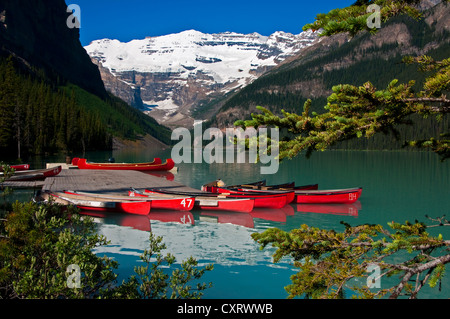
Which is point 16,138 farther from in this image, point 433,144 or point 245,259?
point 433,144

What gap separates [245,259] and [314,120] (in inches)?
566

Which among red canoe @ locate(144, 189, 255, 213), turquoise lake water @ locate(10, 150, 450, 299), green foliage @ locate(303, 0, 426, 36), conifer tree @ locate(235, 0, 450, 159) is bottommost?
turquoise lake water @ locate(10, 150, 450, 299)

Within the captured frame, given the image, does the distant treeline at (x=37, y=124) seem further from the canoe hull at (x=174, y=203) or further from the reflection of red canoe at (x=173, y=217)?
the reflection of red canoe at (x=173, y=217)

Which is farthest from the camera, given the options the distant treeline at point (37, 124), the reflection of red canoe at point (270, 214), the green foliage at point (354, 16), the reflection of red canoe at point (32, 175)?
the distant treeline at point (37, 124)

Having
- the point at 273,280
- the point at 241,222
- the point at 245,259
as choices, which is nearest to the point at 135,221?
the point at 241,222

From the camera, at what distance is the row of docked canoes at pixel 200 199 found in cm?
2820

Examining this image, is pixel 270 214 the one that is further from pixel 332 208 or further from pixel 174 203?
pixel 174 203

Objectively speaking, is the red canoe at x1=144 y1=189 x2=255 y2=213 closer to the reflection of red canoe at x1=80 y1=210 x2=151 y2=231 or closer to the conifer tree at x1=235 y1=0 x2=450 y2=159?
the reflection of red canoe at x1=80 y1=210 x2=151 y2=231

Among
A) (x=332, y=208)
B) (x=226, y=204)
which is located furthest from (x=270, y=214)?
(x=332, y=208)

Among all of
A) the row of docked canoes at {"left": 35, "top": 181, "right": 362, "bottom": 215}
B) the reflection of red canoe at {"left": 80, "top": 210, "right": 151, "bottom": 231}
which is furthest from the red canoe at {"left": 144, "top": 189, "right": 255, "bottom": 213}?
the reflection of red canoe at {"left": 80, "top": 210, "right": 151, "bottom": 231}

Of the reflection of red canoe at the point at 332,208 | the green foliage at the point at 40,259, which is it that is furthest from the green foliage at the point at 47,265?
the reflection of red canoe at the point at 332,208

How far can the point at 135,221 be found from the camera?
26.9 m

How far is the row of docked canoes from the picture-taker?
28.2 m

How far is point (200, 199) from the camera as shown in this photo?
103 ft
